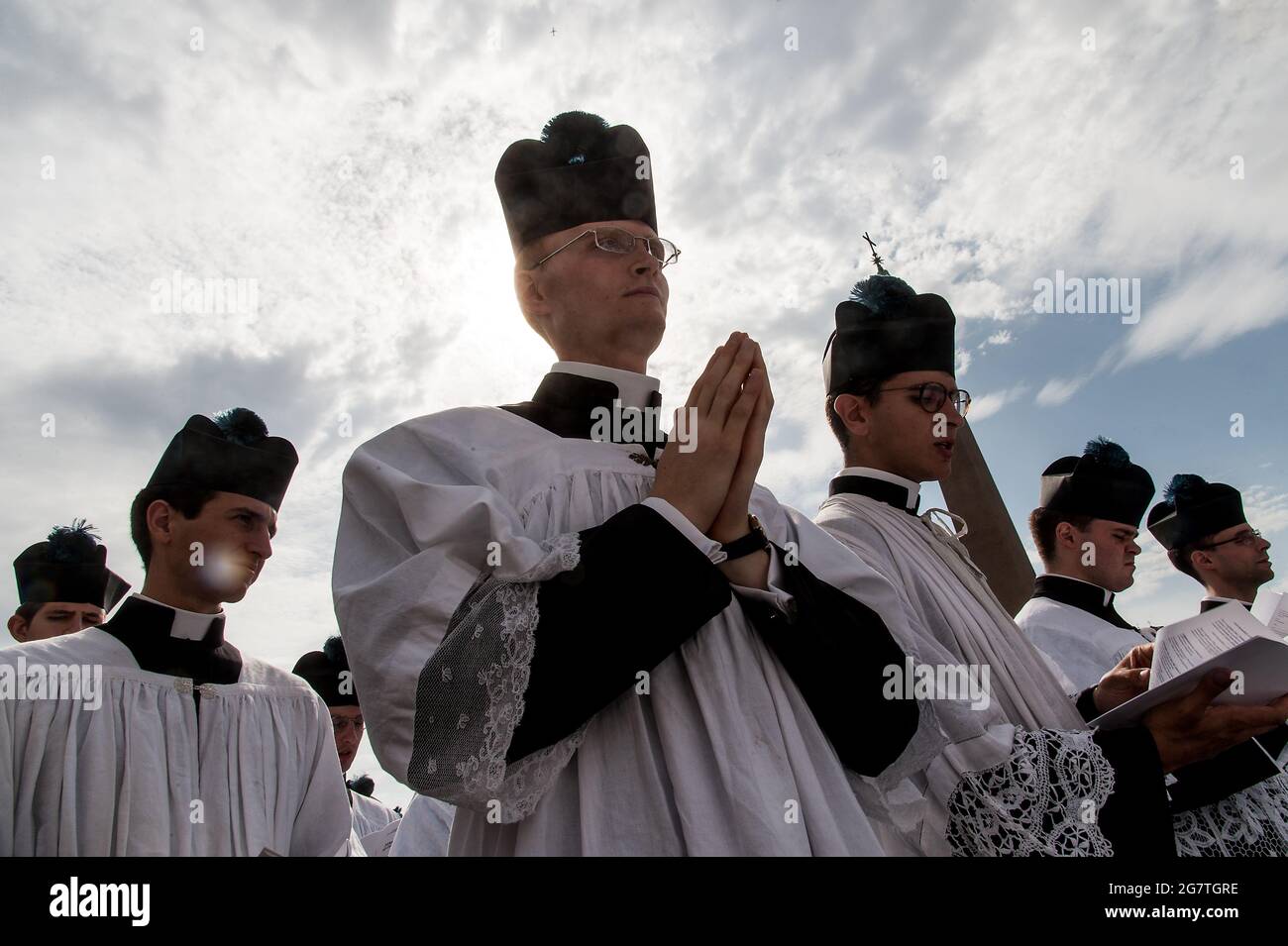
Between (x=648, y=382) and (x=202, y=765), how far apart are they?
2.90m

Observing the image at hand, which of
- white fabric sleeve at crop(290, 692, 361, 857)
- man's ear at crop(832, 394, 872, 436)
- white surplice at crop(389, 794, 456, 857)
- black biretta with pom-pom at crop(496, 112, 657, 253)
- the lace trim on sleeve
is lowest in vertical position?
white surplice at crop(389, 794, 456, 857)

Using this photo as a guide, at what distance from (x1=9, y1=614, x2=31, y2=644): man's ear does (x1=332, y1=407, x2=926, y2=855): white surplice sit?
550 cm

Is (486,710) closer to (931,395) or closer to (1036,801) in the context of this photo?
(1036,801)

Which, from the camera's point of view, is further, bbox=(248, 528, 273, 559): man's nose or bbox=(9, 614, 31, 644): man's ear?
bbox=(9, 614, 31, 644): man's ear

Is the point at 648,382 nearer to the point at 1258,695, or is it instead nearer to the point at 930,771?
the point at 930,771

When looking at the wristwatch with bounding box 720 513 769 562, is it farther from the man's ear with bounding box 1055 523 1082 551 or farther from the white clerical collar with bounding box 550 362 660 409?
the man's ear with bounding box 1055 523 1082 551

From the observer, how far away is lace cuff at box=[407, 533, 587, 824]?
1706 mm

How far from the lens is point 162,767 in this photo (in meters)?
4.00

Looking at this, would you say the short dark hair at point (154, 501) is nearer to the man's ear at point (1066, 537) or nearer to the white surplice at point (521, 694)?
Answer: the white surplice at point (521, 694)

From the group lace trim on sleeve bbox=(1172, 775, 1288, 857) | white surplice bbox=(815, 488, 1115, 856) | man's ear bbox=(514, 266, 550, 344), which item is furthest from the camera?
lace trim on sleeve bbox=(1172, 775, 1288, 857)

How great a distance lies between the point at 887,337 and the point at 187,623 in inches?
132

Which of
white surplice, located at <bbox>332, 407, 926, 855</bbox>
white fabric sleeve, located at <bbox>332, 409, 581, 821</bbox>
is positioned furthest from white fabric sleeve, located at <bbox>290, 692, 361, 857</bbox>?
white fabric sleeve, located at <bbox>332, 409, 581, 821</bbox>

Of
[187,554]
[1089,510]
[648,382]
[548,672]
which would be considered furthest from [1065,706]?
[187,554]

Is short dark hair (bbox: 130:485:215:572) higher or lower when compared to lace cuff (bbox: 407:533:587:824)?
higher
